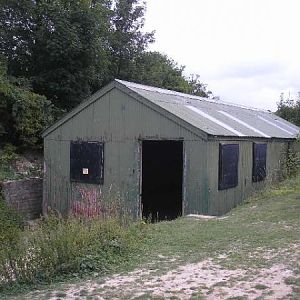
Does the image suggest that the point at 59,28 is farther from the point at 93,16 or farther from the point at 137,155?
the point at 137,155

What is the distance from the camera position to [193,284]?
5.92 meters

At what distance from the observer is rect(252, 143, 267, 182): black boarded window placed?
16.6 m

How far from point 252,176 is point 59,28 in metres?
11.3

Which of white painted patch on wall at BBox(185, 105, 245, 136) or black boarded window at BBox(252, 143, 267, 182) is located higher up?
white painted patch on wall at BBox(185, 105, 245, 136)

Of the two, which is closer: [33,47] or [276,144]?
[276,144]

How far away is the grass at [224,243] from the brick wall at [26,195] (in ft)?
25.5

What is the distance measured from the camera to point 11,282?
636 centimetres

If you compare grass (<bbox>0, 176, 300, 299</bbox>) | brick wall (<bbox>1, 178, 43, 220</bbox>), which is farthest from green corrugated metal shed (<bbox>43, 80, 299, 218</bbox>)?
grass (<bbox>0, 176, 300, 299</bbox>)

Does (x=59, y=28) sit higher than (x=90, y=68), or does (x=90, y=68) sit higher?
(x=59, y=28)

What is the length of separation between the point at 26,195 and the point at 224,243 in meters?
11.1

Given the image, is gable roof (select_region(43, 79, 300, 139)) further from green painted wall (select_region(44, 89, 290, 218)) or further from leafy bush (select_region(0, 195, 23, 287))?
leafy bush (select_region(0, 195, 23, 287))

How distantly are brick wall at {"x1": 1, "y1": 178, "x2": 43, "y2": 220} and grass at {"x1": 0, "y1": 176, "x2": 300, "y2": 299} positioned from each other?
306 inches

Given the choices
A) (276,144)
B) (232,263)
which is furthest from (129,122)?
(232,263)

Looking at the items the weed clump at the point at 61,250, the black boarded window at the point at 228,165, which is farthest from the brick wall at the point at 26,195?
the weed clump at the point at 61,250
